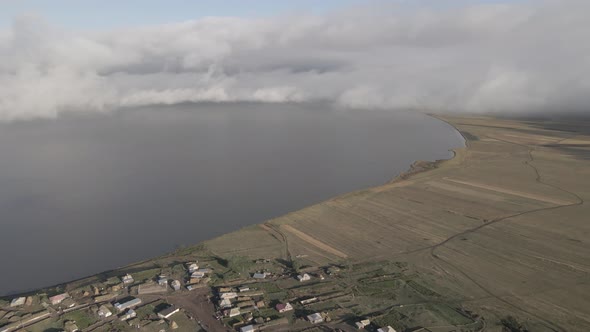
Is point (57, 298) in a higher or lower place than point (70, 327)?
higher

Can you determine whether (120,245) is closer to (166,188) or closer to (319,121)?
(166,188)

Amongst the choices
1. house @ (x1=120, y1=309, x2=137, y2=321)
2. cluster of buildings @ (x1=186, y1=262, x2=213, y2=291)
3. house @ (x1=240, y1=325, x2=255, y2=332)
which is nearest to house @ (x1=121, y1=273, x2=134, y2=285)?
house @ (x1=120, y1=309, x2=137, y2=321)

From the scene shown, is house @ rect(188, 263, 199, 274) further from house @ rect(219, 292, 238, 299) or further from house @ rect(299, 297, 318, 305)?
house @ rect(299, 297, 318, 305)

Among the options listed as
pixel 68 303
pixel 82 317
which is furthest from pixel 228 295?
pixel 68 303

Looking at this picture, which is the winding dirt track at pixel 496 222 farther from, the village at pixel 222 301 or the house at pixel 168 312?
the house at pixel 168 312

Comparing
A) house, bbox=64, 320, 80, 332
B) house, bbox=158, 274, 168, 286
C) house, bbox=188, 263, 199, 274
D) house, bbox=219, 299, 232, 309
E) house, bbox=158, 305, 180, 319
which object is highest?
house, bbox=188, 263, 199, 274

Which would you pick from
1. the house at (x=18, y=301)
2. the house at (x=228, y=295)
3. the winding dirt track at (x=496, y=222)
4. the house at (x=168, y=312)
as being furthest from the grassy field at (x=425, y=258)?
the house at (x=18, y=301)

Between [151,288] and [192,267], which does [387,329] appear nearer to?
[192,267]
